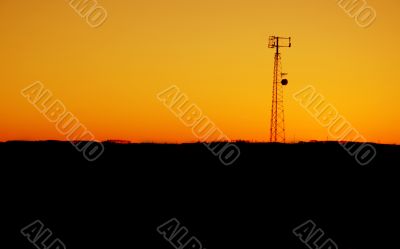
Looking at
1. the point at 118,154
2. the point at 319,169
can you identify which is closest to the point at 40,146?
the point at 118,154

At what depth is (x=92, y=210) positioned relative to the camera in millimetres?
16031

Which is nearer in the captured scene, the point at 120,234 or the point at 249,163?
the point at 120,234

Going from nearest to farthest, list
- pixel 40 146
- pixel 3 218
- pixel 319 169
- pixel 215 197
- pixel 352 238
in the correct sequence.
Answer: pixel 352 238 < pixel 3 218 < pixel 215 197 < pixel 319 169 < pixel 40 146

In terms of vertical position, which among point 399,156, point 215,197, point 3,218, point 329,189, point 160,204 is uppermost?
point 399,156

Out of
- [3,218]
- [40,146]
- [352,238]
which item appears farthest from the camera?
[40,146]

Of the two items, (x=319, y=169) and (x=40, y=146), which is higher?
(x=319, y=169)

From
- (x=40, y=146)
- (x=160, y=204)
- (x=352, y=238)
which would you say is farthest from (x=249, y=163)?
(x=40, y=146)

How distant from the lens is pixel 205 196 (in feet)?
55.5

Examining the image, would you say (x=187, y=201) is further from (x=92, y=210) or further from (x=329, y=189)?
(x=329, y=189)

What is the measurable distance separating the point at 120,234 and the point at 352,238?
5990 mm

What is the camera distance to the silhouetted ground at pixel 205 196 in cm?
1461

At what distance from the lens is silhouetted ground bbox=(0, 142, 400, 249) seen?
1461 cm

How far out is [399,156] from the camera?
69.3 ft

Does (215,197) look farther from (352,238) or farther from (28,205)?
(28,205)
